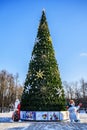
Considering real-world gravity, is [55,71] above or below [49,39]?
below

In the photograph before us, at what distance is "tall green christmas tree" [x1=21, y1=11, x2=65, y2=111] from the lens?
899 inches

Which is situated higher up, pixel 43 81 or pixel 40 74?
pixel 40 74

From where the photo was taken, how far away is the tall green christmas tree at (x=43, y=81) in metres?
22.8

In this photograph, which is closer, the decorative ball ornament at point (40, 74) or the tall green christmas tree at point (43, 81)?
the tall green christmas tree at point (43, 81)

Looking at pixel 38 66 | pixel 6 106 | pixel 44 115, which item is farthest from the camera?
pixel 6 106

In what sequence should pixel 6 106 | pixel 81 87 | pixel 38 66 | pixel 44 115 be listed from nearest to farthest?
pixel 44 115
pixel 38 66
pixel 6 106
pixel 81 87

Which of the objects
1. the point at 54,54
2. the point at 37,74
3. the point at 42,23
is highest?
the point at 42,23

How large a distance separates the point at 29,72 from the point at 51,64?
1993mm

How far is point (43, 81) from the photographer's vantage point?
23531 mm

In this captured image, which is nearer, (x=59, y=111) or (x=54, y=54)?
(x=59, y=111)

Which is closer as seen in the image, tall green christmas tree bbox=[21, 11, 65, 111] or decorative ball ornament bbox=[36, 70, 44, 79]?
tall green christmas tree bbox=[21, 11, 65, 111]

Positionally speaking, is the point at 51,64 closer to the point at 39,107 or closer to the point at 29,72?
the point at 29,72

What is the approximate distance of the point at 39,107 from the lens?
2266 cm

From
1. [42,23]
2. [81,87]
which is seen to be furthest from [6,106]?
[42,23]
